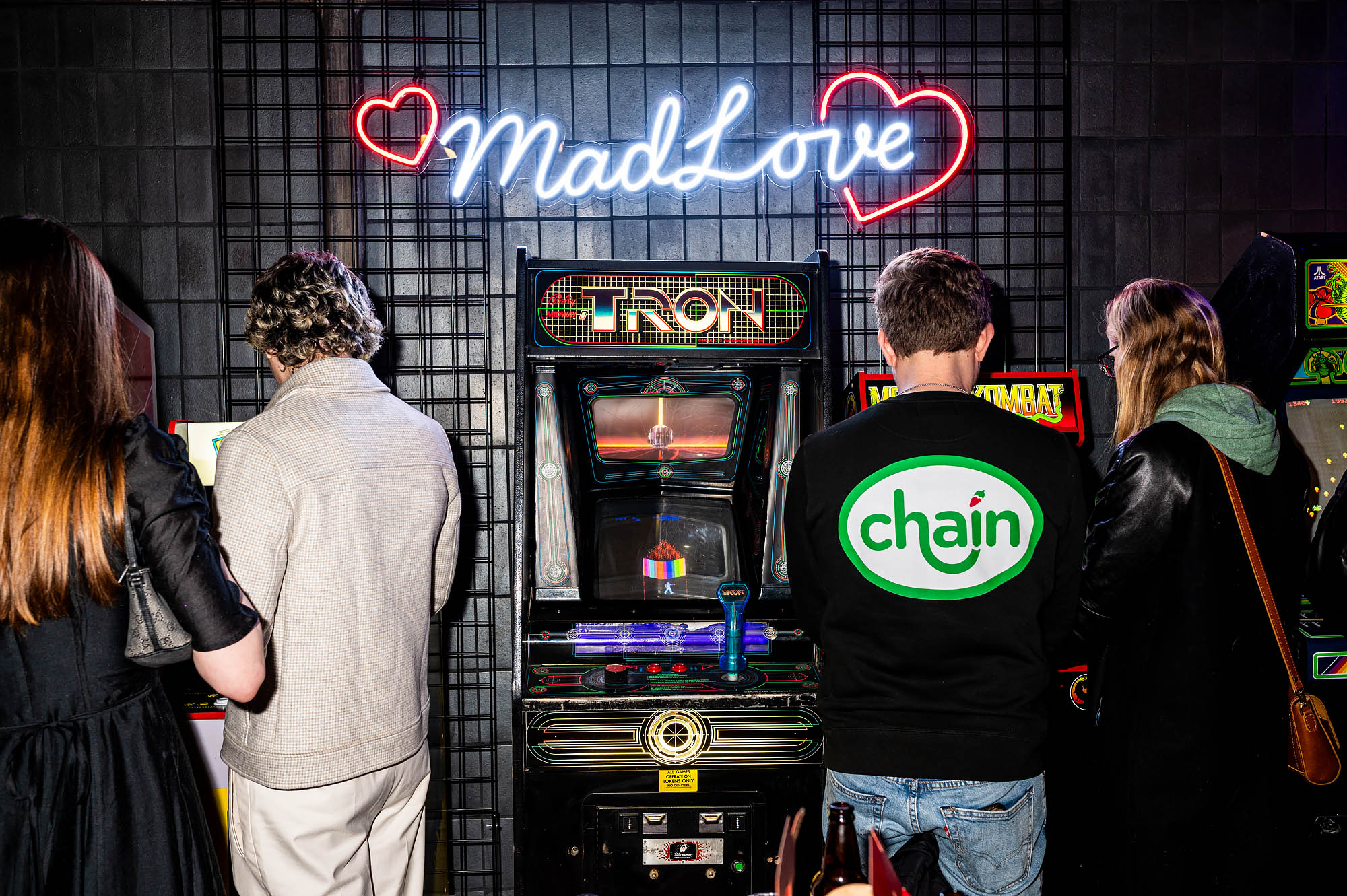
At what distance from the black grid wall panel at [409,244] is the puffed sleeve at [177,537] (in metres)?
1.95

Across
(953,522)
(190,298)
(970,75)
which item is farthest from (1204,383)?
(190,298)

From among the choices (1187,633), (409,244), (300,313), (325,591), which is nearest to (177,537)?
(325,591)

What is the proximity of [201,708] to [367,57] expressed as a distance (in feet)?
7.78

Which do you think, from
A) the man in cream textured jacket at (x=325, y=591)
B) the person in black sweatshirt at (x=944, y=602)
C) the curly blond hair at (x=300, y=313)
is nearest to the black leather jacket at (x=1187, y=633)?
the person in black sweatshirt at (x=944, y=602)

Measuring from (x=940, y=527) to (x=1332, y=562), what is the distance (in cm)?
93

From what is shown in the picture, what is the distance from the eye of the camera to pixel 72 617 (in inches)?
52.3

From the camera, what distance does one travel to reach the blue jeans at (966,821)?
60.9 inches

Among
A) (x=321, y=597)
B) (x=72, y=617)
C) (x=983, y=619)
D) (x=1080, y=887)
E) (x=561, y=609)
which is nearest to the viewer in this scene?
(x=72, y=617)

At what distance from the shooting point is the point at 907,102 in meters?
3.22

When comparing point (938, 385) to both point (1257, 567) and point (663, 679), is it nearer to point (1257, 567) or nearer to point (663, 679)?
point (1257, 567)

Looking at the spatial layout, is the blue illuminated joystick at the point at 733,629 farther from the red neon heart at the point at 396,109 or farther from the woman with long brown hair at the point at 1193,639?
the red neon heart at the point at 396,109

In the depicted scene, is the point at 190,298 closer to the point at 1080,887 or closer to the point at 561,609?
the point at 561,609

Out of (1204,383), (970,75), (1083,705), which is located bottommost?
(1083,705)

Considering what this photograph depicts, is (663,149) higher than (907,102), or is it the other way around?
(907,102)
